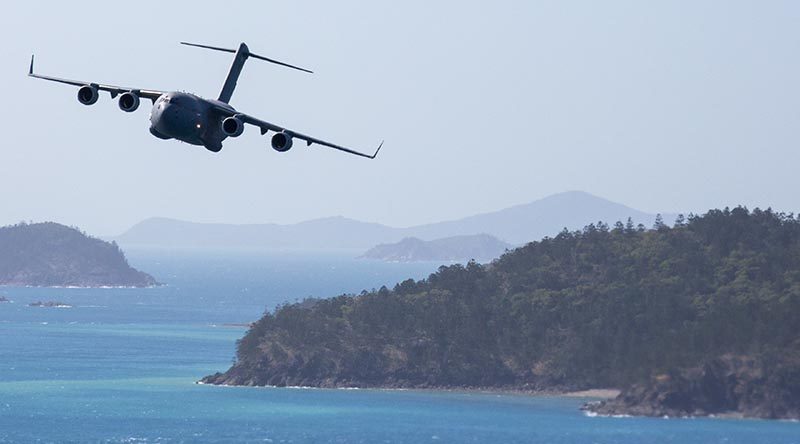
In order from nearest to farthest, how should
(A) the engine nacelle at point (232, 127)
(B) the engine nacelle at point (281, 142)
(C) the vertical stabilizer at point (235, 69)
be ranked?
(A) the engine nacelle at point (232, 127)
(B) the engine nacelle at point (281, 142)
(C) the vertical stabilizer at point (235, 69)

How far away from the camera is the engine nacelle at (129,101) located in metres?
58.9

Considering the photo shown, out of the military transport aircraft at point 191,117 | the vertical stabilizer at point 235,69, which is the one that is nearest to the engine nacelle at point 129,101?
the military transport aircraft at point 191,117

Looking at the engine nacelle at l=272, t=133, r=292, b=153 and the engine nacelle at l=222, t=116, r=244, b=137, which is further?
the engine nacelle at l=272, t=133, r=292, b=153

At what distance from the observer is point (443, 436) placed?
19612 centimetres

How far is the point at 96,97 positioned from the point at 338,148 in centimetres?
984

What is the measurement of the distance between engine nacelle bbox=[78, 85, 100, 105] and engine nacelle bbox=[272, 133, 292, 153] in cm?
724

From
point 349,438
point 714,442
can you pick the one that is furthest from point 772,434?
point 349,438

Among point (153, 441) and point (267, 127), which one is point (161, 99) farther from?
point (153, 441)

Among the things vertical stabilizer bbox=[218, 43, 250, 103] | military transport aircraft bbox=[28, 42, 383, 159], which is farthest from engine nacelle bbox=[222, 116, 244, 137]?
vertical stabilizer bbox=[218, 43, 250, 103]

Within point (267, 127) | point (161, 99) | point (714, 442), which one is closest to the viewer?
point (161, 99)

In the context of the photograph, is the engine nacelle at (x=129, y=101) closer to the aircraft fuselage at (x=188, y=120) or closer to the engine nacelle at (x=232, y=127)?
the aircraft fuselage at (x=188, y=120)

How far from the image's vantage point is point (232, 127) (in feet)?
191

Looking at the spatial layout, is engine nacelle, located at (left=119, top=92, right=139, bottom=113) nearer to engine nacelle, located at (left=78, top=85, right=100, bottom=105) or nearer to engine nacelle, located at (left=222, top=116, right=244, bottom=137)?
engine nacelle, located at (left=78, top=85, right=100, bottom=105)

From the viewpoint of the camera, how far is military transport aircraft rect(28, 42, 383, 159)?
56.8 meters
